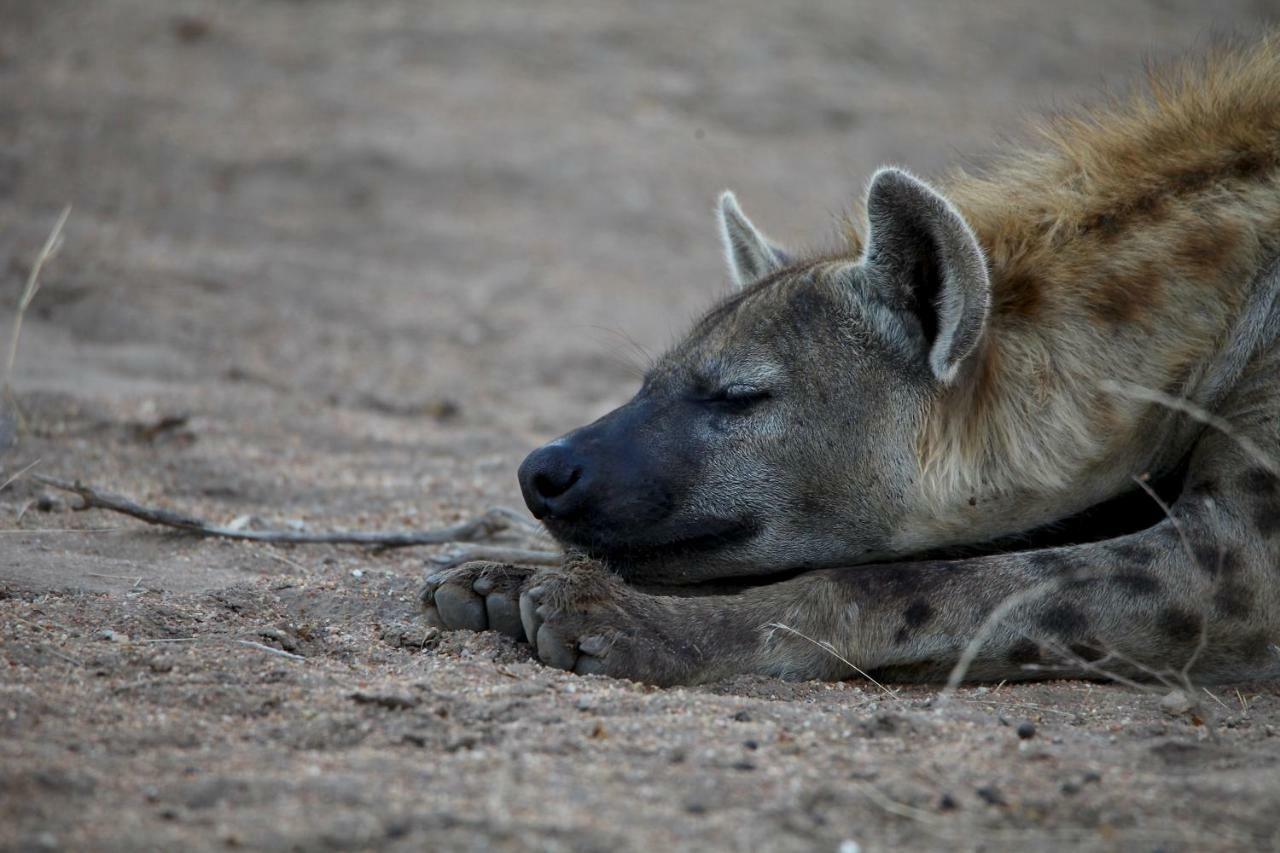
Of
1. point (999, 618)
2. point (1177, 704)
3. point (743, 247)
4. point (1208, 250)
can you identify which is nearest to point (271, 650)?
point (999, 618)

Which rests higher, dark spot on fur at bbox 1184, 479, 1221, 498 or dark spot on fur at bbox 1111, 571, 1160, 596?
dark spot on fur at bbox 1184, 479, 1221, 498

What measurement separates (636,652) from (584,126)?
628 cm

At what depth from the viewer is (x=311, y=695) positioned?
2254 mm

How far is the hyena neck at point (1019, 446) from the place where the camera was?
2850 mm

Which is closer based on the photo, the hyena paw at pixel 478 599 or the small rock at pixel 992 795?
the small rock at pixel 992 795

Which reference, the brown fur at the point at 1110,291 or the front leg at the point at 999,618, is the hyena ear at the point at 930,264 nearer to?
the brown fur at the point at 1110,291

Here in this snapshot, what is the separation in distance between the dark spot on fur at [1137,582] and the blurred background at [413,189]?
4.57 ft

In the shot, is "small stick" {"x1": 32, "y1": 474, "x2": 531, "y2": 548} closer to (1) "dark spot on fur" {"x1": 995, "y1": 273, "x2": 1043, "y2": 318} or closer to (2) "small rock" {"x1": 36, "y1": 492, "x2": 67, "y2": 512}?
(2) "small rock" {"x1": 36, "y1": 492, "x2": 67, "y2": 512}

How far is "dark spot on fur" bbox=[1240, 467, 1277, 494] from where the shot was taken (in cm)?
272

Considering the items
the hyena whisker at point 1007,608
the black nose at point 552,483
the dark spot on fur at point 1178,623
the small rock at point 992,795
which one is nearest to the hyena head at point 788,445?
the black nose at point 552,483

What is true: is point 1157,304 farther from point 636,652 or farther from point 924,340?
point 636,652

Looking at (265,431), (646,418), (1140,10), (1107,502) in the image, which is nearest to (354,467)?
(265,431)

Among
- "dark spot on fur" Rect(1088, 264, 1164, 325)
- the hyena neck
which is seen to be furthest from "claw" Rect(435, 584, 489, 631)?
"dark spot on fur" Rect(1088, 264, 1164, 325)

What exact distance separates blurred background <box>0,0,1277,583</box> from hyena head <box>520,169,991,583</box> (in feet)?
2.67
